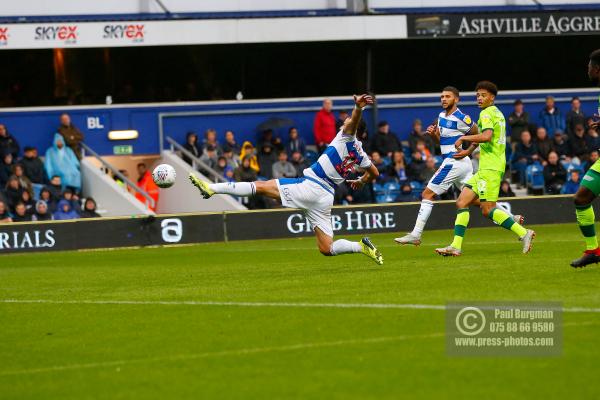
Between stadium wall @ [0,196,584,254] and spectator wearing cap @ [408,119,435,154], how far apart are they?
3.82m

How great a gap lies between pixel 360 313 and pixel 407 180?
17409 mm

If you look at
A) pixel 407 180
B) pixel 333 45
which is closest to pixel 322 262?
pixel 407 180

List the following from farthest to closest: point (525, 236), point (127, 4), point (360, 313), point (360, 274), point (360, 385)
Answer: point (127, 4)
point (525, 236)
point (360, 274)
point (360, 313)
point (360, 385)

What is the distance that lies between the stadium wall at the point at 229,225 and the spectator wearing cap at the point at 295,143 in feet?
15.0

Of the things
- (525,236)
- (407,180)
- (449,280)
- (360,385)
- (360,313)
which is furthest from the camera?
(407,180)

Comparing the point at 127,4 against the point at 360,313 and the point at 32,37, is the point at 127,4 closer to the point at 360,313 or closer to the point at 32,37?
the point at 32,37

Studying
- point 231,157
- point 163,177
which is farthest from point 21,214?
point 163,177

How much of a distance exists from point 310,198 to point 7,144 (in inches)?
529

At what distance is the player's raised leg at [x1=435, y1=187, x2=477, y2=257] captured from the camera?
16.5 m

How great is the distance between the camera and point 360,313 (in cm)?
1107

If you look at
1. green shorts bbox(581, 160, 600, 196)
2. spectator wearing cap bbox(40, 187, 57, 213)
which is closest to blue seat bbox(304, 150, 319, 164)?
spectator wearing cap bbox(40, 187, 57, 213)

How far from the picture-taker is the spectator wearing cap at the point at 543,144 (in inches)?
1169

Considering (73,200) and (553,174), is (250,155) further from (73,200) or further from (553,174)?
(553,174)

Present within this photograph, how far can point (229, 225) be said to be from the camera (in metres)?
24.6
